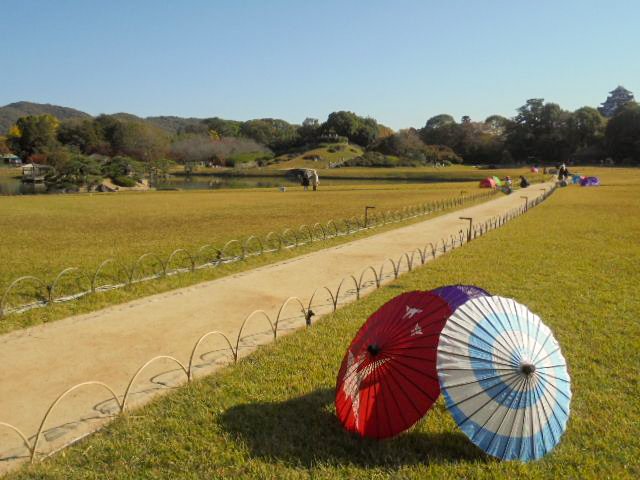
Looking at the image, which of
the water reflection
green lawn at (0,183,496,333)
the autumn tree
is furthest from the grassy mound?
green lawn at (0,183,496,333)

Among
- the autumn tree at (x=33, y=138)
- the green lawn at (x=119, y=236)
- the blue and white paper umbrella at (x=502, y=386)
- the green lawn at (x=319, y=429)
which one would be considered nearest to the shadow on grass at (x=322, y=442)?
the green lawn at (x=319, y=429)

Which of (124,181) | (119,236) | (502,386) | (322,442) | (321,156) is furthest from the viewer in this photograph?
(321,156)

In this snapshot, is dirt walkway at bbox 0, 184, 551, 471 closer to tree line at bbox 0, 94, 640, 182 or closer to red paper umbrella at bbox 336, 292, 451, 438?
red paper umbrella at bbox 336, 292, 451, 438

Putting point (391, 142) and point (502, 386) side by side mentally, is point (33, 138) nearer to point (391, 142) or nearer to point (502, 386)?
point (391, 142)

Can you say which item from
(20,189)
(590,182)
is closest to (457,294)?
(590,182)

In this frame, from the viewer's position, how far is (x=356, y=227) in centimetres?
2348

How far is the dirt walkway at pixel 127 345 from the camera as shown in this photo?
6.05 meters

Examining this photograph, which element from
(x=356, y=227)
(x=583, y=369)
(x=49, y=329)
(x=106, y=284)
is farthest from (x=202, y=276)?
(x=356, y=227)

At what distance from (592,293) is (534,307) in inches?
88.8

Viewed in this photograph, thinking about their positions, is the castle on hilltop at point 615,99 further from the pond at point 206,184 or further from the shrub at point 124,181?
the shrub at point 124,181

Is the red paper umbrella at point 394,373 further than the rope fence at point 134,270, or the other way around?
the rope fence at point 134,270

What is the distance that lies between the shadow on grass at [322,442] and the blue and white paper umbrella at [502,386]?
0.55 meters

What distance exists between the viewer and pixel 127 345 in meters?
8.38

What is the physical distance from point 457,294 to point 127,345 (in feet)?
18.4
